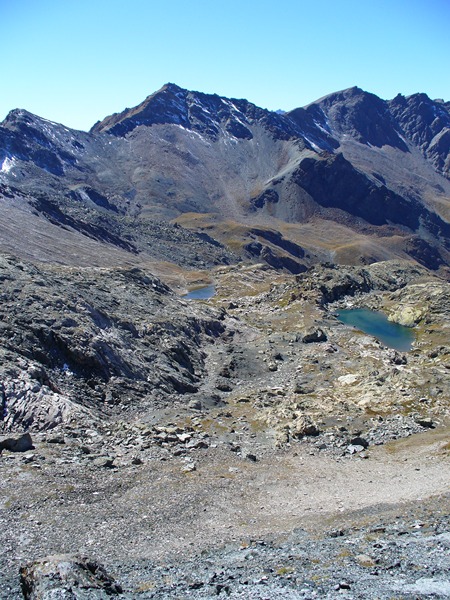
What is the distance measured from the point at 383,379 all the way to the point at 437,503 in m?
41.1

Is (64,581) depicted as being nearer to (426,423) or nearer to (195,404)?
(195,404)

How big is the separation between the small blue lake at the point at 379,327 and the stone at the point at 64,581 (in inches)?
4152

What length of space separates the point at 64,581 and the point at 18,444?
20.9 meters

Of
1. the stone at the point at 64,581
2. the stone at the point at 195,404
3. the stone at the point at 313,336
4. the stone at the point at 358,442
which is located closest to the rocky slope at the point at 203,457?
the stone at the point at 64,581

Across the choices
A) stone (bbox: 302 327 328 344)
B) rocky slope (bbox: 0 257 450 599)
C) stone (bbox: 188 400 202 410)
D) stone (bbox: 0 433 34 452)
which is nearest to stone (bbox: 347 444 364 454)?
rocky slope (bbox: 0 257 450 599)

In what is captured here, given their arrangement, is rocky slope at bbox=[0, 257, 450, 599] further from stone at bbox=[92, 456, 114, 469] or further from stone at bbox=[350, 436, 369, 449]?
stone at bbox=[350, 436, 369, 449]

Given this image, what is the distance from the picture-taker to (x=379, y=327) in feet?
476

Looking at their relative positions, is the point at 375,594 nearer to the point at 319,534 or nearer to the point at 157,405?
the point at 319,534

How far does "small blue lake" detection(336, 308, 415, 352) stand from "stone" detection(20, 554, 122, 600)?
10546cm

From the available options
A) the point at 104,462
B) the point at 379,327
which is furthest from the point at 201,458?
the point at 379,327

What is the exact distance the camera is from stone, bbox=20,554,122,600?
75.8 ft

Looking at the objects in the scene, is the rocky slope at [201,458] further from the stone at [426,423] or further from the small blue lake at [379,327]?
the small blue lake at [379,327]

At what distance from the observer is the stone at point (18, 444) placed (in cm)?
4175

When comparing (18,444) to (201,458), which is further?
(201,458)
